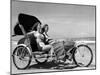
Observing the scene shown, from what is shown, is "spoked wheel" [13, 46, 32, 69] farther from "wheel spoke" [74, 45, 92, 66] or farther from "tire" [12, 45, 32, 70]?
"wheel spoke" [74, 45, 92, 66]

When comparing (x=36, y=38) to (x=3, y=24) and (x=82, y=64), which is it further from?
(x=82, y=64)

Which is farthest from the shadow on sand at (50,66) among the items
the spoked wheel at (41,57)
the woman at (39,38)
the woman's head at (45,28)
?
the woman's head at (45,28)

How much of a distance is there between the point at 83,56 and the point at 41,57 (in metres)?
0.59

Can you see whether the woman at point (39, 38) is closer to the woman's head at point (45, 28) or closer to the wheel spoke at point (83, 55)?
the woman's head at point (45, 28)

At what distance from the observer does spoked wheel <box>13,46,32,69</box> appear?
261 cm

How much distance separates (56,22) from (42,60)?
528mm

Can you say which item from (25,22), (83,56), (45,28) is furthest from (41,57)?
(83,56)

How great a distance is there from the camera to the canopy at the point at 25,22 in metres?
2.61

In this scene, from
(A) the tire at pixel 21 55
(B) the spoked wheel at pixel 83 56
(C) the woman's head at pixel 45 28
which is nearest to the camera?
(A) the tire at pixel 21 55

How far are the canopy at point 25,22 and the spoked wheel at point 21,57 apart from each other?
8.3 inches

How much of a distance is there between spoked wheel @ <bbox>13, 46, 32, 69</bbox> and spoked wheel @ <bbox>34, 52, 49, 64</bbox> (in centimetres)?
9

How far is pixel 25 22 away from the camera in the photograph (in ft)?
8.69

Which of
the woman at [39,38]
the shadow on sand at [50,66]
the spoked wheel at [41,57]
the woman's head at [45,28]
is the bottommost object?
the shadow on sand at [50,66]

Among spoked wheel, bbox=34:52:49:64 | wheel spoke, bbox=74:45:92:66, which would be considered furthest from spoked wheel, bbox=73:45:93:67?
spoked wheel, bbox=34:52:49:64
